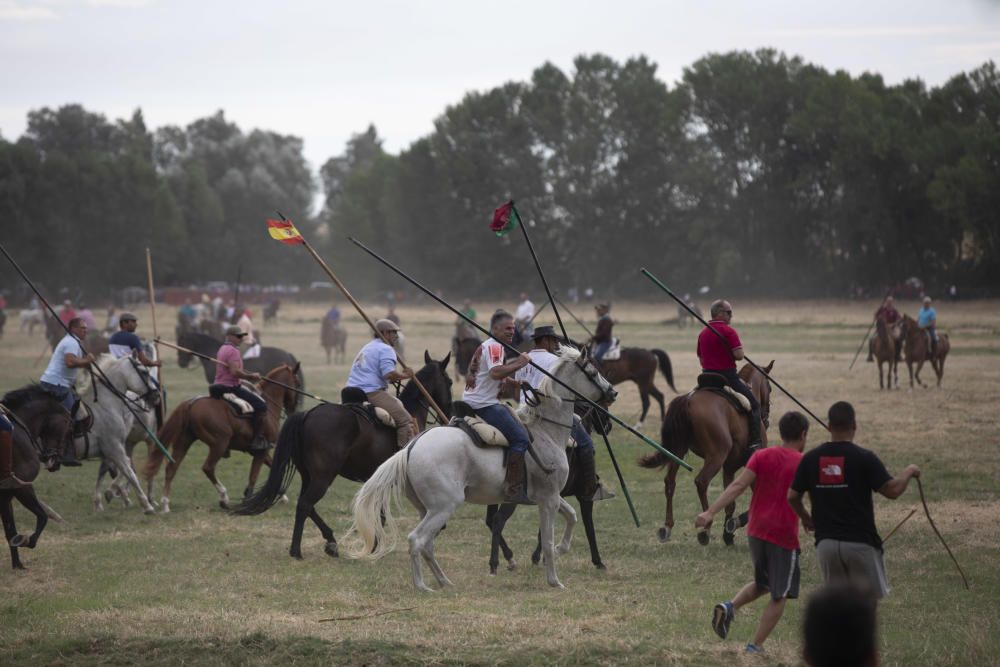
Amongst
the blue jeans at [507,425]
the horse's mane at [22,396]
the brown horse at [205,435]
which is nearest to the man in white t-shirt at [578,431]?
the blue jeans at [507,425]

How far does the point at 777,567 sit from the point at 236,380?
9.69 m

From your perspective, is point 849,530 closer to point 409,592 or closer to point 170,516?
point 409,592

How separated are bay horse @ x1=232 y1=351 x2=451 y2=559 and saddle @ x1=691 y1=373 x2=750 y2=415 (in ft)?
11.0

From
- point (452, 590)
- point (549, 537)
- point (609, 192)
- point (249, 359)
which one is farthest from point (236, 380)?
point (609, 192)

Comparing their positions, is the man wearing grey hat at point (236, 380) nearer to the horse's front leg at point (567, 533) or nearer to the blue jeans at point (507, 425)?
the horse's front leg at point (567, 533)

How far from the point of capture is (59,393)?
587 inches

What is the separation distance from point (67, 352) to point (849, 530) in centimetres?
1023

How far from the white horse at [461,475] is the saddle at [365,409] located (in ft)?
6.63

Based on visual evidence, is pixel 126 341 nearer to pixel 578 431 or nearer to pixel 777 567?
pixel 578 431

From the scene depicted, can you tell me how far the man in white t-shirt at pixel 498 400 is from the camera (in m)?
11.2

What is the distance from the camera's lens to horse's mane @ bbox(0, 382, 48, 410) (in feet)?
47.5

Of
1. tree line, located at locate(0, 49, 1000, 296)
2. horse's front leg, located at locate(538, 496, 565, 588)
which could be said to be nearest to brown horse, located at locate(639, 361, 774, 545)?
horse's front leg, located at locate(538, 496, 565, 588)

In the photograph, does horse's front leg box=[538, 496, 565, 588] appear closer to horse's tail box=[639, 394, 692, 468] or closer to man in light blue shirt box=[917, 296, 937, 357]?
Answer: horse's tail box=[639, 394, 692, 468]

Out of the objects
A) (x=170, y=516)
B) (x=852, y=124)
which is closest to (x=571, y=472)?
(x=170, y=516)
